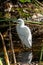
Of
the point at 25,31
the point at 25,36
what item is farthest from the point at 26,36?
the point at 25,31

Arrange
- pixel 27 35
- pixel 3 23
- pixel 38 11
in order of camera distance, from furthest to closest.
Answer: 1. pixel 38 11
2. pixel 3 23
3. pixel 27 35

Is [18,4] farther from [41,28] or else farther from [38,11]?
[41,28]

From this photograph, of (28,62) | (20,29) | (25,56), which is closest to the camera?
(28,62)

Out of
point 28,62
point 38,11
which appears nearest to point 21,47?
point 28,62

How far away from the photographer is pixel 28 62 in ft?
20.4

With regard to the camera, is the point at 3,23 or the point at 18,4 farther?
the point at 18,4

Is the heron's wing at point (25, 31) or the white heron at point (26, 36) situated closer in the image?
the white heron at point (26, 36)

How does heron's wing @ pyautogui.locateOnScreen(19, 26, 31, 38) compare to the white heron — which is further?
heron's wing @ pyautogui.locateOnScreen(19, 26, 31, 38)

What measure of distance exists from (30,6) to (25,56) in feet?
12.5

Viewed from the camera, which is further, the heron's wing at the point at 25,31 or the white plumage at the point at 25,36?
the heron's wing at the point at 25,31

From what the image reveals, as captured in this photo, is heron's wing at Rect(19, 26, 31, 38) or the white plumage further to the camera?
heron's wing at Rect(19, 26, 31, 38)

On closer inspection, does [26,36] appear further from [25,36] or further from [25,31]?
[25,31]

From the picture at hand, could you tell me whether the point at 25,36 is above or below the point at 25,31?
below

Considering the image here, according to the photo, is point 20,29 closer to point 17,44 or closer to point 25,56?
point 17,44
